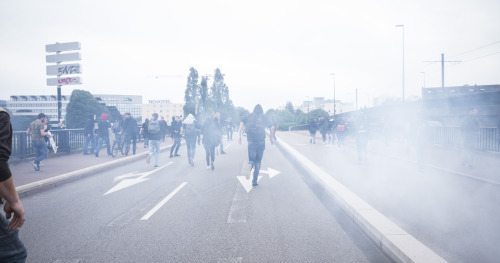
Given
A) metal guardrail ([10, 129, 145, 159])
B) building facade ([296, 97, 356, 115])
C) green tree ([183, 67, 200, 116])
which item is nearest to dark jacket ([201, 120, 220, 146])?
metal guardrail ([10, 129, 145, 159])

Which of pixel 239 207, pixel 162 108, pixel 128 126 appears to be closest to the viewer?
pixel 239 207

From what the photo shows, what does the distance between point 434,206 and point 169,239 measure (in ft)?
14.1

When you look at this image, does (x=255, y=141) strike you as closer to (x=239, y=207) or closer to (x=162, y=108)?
(x=239, y=207)

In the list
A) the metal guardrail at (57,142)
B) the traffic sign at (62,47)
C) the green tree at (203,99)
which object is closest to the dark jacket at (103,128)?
the metal guardrail at (57,142)

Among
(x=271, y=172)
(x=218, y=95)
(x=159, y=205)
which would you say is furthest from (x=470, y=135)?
(x=218, y=95)

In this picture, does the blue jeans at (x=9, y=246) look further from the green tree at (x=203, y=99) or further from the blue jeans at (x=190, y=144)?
the green tree at (x=203, y=99)

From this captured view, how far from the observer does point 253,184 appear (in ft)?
22.4

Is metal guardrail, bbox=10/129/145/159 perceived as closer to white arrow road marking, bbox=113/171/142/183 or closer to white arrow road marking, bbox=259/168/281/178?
white arrow road marking, bbox=113/171/142/183

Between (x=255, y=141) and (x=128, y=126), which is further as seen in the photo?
(x=128, y=126)

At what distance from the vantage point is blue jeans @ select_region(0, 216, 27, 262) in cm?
185

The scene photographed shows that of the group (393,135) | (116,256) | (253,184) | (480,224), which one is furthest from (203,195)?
(393,135)

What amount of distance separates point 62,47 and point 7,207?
52.6ft

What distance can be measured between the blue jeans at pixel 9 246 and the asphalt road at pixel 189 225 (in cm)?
120

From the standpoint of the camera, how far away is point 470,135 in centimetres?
870
